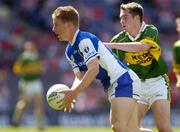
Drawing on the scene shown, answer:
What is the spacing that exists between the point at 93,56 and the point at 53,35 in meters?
16.2

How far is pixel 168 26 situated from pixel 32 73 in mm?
6295

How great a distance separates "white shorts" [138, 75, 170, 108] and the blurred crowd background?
35.7 ft

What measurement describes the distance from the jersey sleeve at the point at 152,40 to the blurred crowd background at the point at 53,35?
1122cm

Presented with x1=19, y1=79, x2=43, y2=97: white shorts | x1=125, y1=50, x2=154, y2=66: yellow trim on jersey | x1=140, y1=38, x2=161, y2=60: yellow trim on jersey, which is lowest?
x1=19, y1=79, x2=43, y2=97: white shorts

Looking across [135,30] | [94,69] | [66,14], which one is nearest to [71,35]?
[66,14]

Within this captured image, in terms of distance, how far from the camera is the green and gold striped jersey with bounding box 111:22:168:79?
1052 cm

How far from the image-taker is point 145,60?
1069cm

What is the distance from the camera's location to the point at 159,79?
10.9 meters

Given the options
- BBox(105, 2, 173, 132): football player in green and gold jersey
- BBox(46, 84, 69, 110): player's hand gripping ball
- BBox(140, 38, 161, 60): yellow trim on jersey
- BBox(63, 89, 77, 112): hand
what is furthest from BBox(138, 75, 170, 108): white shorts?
BBox(63, 89, 77, 112): hand

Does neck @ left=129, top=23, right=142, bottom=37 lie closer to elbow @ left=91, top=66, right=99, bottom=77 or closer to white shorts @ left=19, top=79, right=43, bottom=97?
elbow @ left=91, top=66, right=99, bottom=77

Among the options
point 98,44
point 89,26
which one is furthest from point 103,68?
point 89,26

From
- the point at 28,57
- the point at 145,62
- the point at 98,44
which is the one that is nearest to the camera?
the point at 98,44

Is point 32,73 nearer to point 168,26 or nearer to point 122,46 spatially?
point 168,26

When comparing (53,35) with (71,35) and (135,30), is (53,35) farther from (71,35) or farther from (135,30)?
(71,35)
